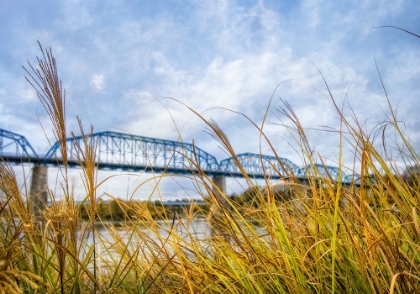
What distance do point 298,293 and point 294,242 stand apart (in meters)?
0.39

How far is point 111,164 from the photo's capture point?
5047 cm

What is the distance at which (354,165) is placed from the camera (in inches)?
72.8

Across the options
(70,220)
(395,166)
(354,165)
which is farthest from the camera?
(395,166)

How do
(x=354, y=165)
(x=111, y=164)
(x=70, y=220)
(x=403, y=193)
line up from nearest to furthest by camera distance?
(x=70, y=220) < (x=403, y=193) < (x=354, y=165) < (x=111, y=164)

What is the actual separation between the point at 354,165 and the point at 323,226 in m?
0.35

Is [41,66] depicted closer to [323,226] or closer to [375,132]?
[323,226]

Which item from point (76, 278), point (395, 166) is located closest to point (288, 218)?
point (395, 166)

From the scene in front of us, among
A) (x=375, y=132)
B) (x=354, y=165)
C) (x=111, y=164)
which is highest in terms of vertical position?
(x=111, y=164)

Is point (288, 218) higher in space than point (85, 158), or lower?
lower

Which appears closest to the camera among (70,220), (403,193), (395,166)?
(70,220)

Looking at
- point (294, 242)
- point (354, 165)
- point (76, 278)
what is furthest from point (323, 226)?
point (76, 278)

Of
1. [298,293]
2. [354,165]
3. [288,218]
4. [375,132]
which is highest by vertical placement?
[375,132]

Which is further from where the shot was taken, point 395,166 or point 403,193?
point 395,166

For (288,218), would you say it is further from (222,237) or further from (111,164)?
(111,164)
